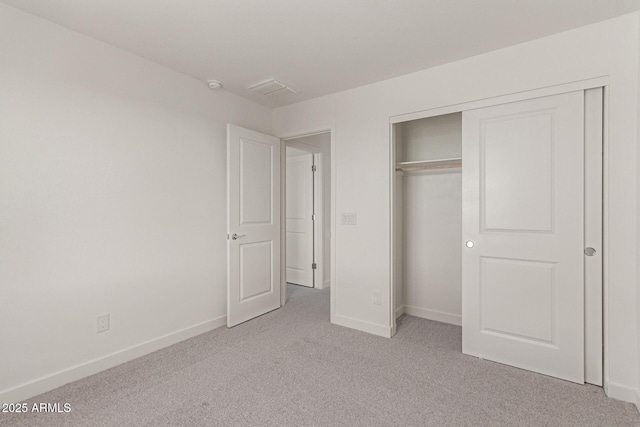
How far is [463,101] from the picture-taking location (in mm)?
2543

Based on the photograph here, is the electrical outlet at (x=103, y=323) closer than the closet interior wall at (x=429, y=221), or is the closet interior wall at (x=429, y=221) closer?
the electrical outlet at (x=103, y=323)

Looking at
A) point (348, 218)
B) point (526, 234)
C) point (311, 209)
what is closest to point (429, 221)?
point (348, 218)

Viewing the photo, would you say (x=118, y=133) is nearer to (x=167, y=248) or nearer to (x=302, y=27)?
(x=167, y=248)

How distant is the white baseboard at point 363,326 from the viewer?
294 centimetres

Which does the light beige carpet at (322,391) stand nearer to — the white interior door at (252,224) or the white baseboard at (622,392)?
the white baseboard at (622,392)

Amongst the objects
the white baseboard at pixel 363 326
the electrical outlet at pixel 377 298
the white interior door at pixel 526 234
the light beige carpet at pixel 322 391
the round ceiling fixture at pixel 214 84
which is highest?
the round ceiling fixture at pixel 214 84

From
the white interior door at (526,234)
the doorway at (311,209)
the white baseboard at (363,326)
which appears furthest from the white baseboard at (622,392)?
the doorway at (311,209)

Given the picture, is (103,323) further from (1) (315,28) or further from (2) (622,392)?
(2) (622,392)

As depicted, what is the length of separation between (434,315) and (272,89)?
2.91m

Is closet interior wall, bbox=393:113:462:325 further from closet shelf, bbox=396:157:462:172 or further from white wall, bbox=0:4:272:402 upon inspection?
white wall, bbox=0:4:272:402

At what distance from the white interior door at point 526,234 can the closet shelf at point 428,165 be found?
0.46 m

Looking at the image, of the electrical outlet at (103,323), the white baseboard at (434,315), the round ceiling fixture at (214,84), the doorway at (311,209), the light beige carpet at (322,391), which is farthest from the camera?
the doorway at (311,209)

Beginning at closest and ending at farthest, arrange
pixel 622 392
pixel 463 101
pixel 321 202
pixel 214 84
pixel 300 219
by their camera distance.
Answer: pixel 622 392 → pixel 463 101 → pixel 214 84 → pixel 321 202 → pixel 300 219

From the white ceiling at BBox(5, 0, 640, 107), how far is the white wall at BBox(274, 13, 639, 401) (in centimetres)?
14
